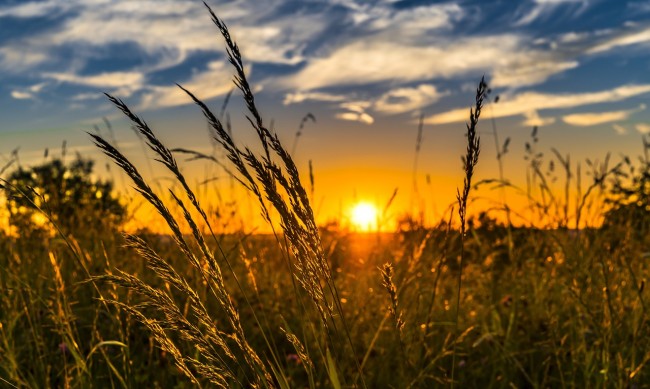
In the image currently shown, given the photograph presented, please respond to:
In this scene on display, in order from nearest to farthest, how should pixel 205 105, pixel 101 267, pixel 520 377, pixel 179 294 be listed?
pixel 205 105, pixel 520 377, pixel 179 294, pixel 101 267

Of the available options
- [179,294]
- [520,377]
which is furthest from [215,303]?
[520,377]

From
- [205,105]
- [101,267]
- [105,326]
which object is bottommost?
[105,326]

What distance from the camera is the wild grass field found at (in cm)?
143

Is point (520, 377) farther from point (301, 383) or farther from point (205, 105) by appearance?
point (205, 105)

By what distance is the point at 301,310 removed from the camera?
12.8ft

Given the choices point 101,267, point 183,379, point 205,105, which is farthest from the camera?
point 101,267

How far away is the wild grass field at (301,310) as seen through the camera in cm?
143

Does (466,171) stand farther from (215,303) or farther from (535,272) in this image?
(535,272)

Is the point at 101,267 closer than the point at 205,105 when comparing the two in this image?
No

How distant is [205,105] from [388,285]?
61cm

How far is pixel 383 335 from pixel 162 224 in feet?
9.46

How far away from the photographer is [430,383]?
3316mm

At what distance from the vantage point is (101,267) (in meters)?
4.90

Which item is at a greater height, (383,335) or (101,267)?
(101,267)
